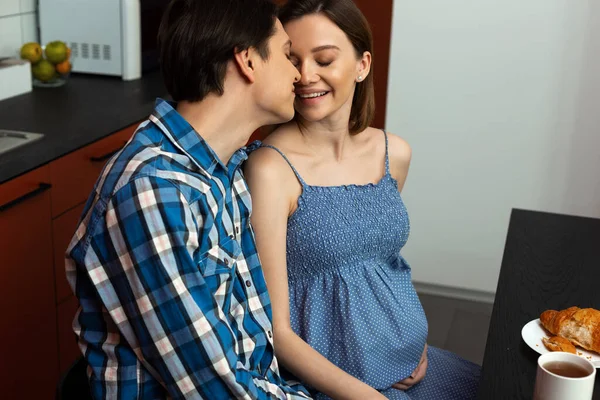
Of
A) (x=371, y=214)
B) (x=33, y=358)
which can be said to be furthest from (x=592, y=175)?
(x=33, y=358)

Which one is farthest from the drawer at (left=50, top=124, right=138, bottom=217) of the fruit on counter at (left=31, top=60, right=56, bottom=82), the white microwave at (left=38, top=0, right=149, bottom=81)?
the white microwave at (left=38, top=0, right=149, bottom=81)

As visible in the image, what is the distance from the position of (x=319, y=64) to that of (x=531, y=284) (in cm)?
57

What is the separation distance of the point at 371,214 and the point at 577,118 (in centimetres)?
184

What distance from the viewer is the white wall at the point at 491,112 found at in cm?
304

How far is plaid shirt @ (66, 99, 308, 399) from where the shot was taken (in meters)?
1.07

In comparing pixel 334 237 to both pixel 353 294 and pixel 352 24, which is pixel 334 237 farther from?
pixel 352 24

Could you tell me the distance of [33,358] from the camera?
2.26 meters

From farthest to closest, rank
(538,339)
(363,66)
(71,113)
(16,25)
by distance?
(16,25) < (71,113) < (363,66) < (538,339)

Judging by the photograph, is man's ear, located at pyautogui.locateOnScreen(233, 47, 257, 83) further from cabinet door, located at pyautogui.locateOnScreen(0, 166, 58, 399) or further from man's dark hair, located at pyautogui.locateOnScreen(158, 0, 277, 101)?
cabinet door, located at pyautogui.locateOnScreen(0, 166, 58, 399)

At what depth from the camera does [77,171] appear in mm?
2336

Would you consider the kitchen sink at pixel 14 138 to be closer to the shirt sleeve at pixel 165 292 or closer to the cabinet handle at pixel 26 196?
the cabinet handle at pixel 26 196

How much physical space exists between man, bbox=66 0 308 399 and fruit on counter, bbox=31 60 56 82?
1708mm

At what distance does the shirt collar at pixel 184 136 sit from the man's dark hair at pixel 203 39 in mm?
58

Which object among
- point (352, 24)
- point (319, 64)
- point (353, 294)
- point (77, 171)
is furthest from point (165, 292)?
point (77, 171)
